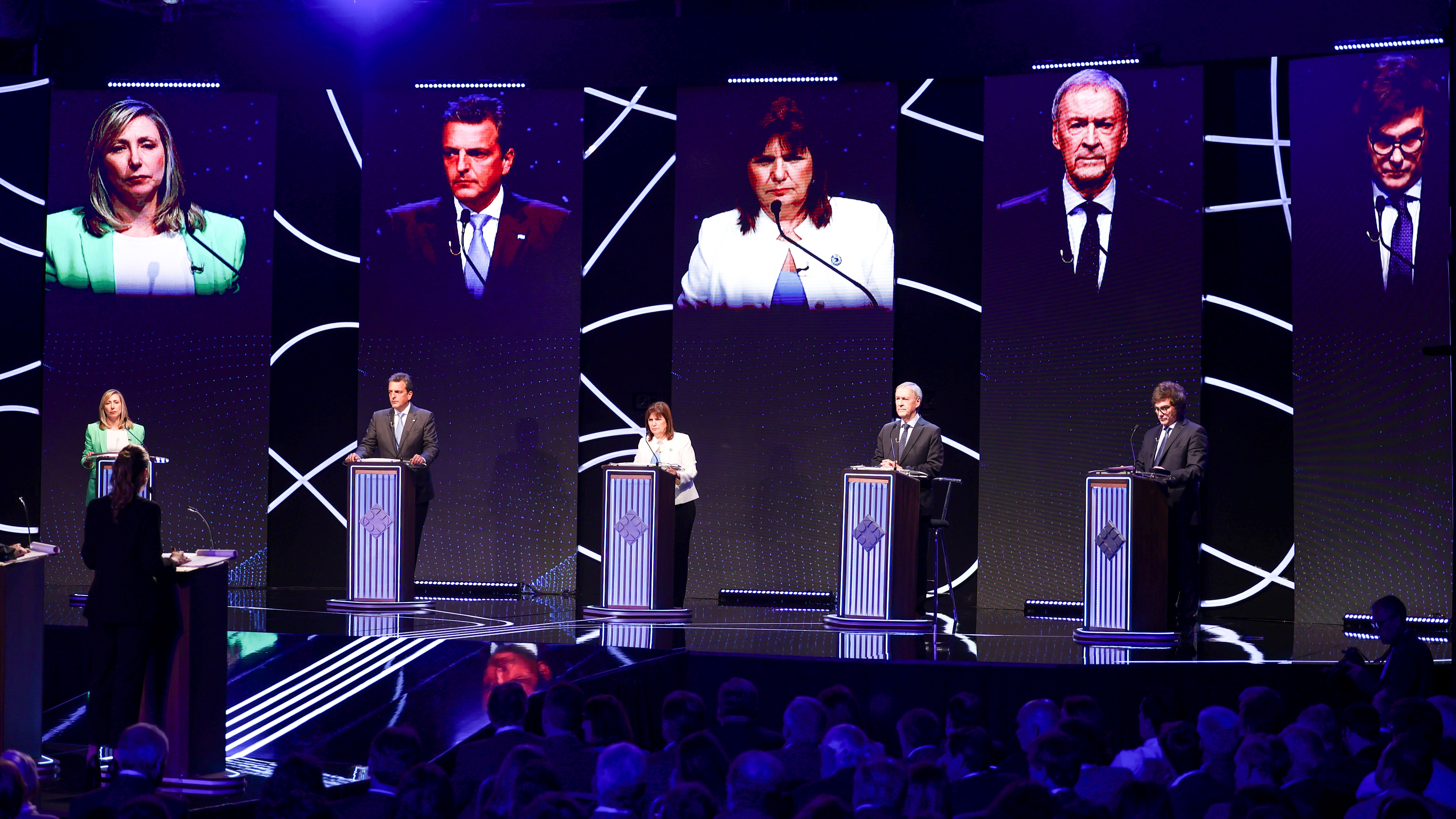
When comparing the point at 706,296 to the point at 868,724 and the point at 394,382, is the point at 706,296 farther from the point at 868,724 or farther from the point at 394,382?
the point at 868,724

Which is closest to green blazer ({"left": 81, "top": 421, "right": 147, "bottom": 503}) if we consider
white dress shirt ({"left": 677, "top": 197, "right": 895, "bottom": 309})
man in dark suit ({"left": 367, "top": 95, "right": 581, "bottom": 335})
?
man in dark suit ({"left": 367, "top": 95, "right": 581, "bottom": 335})

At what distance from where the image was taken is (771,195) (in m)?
9.86

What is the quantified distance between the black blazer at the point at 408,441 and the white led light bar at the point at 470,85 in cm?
254

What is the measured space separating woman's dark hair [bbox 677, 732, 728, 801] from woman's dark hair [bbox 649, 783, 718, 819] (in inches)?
19.3

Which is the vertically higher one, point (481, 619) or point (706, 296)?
point (706, 296)

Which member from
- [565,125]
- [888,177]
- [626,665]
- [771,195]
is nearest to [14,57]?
[565,125]

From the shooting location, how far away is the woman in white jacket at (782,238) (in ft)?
31.9

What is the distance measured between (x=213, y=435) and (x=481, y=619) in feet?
9.88

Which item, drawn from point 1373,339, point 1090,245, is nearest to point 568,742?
point 1090,245

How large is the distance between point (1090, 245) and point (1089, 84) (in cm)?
104

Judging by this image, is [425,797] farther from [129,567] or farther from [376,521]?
[376,521]

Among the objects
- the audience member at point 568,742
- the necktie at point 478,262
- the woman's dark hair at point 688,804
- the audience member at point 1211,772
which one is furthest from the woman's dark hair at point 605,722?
the necktie at point 478,262

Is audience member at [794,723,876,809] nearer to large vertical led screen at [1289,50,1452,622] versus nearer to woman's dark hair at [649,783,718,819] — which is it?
woman's dark hair at [649,783,718,819]

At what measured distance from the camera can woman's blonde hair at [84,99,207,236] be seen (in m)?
10.1
